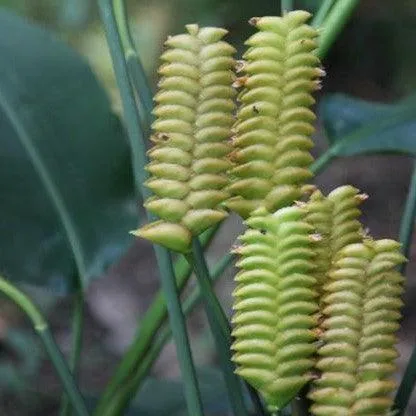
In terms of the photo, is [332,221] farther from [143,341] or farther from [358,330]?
[143,341]

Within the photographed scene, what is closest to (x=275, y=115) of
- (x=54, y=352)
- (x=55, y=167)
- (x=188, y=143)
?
(x=188, y=143)

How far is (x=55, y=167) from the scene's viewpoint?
54 centimetres

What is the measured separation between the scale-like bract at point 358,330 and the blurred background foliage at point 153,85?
2.68 feet

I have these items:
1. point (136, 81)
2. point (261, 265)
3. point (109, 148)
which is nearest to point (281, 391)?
point (261, 265)

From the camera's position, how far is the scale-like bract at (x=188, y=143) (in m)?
0.30

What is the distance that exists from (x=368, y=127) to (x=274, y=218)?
0.28 metres

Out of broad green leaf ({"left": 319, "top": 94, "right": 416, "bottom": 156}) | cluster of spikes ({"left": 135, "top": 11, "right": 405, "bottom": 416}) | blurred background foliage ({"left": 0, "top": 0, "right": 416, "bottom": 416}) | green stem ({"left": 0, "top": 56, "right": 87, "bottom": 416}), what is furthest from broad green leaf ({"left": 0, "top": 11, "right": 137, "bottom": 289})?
blurred background foliage ({"left": 0, "top": 0, "right": 416, "bottom": 416})

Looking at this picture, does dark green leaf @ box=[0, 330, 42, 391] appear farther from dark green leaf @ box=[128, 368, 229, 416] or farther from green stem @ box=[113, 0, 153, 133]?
green stem @ box=[113, 0, 153, 133]

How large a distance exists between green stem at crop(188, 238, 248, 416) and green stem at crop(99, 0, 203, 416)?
0.01 meters

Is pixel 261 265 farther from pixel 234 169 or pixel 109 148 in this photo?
pixel 109 148

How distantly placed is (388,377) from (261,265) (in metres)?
0.07

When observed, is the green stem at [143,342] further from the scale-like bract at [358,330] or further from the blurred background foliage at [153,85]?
the blurred background foliage at [153,85]

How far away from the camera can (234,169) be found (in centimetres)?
31

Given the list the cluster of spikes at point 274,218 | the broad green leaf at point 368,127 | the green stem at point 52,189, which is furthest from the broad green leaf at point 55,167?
the cluster of spikes at point 274,218
